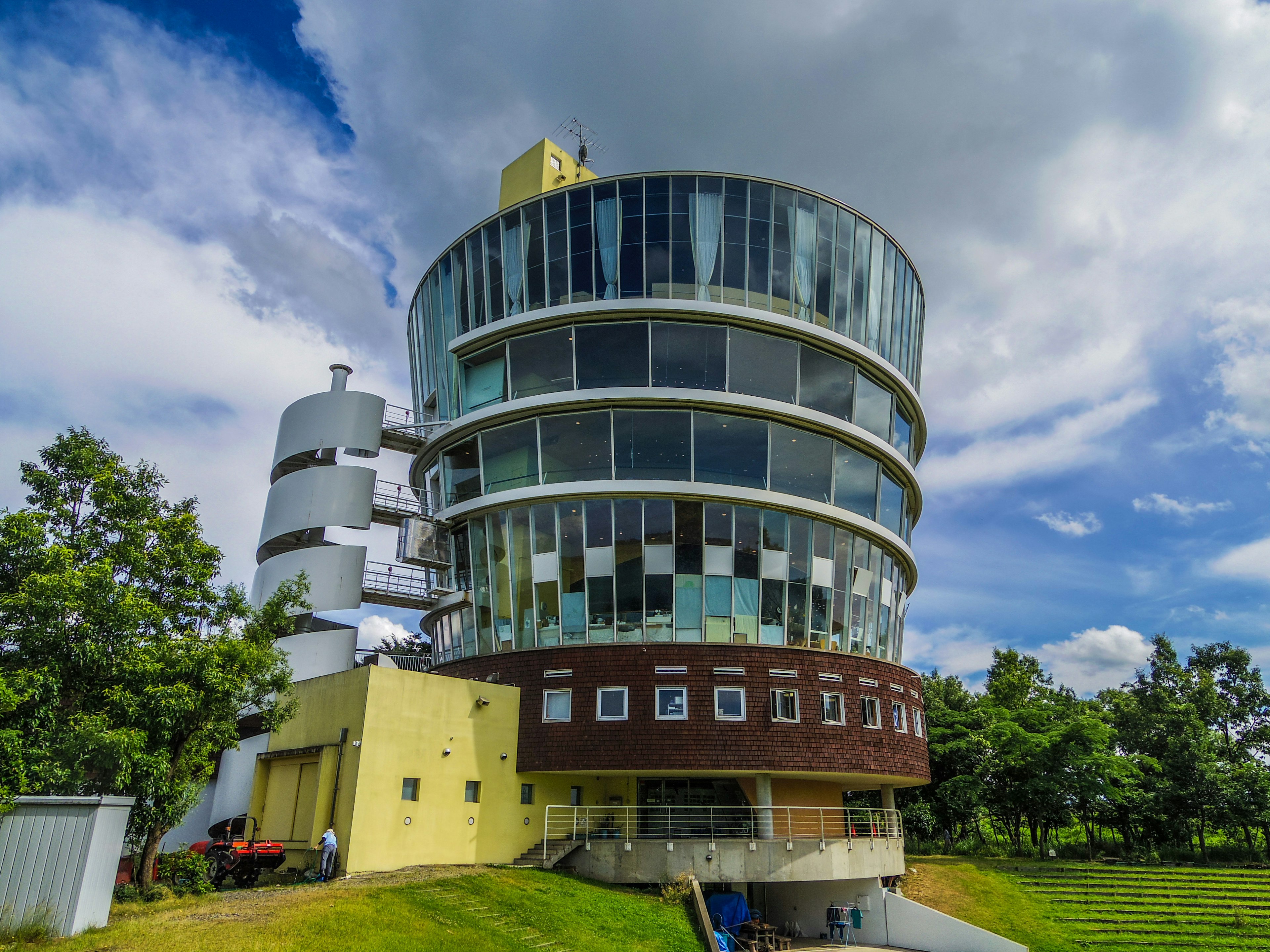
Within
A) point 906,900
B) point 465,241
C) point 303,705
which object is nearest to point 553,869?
point 303,705

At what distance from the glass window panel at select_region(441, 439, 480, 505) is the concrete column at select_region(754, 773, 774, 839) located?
1546 cm

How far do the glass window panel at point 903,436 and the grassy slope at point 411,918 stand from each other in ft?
70.5

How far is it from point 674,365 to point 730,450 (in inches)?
155

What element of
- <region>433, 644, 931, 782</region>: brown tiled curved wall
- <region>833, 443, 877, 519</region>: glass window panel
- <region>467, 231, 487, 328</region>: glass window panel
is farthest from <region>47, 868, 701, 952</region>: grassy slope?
<region>467, 231, 487, 328</region>: glass window panel

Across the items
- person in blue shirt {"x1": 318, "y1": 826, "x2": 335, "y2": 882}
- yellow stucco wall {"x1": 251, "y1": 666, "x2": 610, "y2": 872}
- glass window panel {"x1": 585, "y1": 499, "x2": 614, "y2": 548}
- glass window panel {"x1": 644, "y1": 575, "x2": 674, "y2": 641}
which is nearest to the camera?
person in blue shirt {"x1": 318, "y1": 826, "x2": 335, "y2": 882}

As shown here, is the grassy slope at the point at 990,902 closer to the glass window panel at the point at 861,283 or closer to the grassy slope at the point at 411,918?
the grassy slope at the point at 411,918

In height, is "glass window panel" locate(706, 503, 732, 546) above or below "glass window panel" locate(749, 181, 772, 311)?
below

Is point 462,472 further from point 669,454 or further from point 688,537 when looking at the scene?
point 688,537

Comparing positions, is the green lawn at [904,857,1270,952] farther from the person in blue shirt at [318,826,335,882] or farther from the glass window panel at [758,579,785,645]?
the person in blue shirt at [318,826,335,882]

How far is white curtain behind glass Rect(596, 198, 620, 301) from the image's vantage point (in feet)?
108

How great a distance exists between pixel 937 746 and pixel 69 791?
43.8 meters

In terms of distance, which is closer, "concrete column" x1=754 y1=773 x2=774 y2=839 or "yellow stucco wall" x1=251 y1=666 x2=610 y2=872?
"yellow stucco wall" x1=251 y1=666 x2=610 y2=872

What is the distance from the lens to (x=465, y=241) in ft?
122

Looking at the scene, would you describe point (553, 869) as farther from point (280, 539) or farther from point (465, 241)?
point (465, 241)
